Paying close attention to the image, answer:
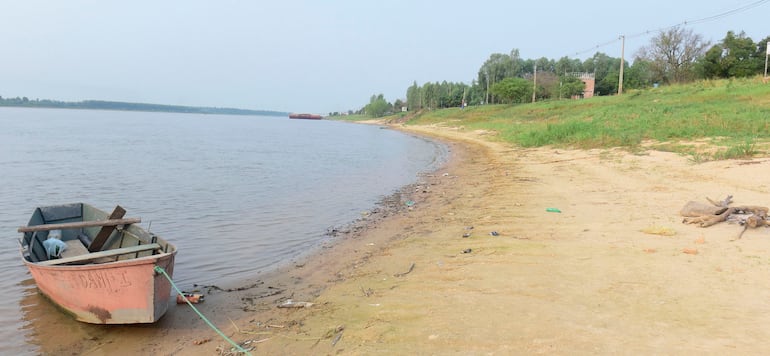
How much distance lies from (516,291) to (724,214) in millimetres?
4312

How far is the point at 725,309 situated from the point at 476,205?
7221 millimetres

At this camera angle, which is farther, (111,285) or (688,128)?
(688,128)

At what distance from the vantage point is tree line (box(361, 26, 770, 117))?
4956 centimetres

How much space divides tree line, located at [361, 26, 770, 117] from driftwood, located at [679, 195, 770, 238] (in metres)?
49.7

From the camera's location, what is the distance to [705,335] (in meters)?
4.20

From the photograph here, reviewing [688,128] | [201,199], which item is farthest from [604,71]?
[201,199]

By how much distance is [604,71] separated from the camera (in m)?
→ 94.1

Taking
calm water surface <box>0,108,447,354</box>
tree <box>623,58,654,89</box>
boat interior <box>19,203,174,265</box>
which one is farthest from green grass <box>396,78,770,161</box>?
tree <box>623,58,654,89</box>

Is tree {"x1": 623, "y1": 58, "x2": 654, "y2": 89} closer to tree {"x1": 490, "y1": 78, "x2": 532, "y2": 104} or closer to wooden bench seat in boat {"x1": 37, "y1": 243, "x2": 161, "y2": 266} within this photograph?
tree {"x1": 490, "y1": 78, "x2": 532, "y2": 104}

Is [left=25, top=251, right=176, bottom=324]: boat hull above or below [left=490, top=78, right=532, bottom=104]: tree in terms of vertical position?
below

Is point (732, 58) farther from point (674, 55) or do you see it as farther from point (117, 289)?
point (117, 289)

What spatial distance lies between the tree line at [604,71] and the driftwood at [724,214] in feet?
163

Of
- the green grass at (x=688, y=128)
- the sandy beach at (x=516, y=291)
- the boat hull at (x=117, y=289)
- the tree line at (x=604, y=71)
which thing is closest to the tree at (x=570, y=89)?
the tree line at (x=604, y=71)

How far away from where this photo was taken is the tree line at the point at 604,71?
4956 cm
